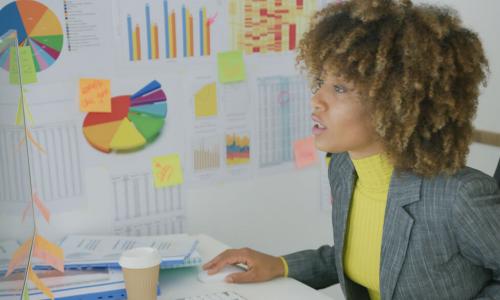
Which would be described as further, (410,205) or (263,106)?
(263,106)

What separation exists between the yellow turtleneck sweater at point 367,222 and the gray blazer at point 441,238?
6cm

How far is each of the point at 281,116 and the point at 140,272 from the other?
2.69ft

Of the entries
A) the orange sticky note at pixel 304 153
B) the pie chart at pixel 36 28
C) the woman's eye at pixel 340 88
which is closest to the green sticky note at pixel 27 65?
the pie chart at pixel 36 28

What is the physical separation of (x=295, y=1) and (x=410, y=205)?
2.70 feet

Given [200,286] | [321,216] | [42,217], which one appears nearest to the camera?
[200,286]

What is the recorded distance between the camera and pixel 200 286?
56.4 inches

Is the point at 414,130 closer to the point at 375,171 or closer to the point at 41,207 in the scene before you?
the point at 375,171

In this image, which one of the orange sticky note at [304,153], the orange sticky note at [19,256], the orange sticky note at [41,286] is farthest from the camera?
the orange sticky note at [304,153]

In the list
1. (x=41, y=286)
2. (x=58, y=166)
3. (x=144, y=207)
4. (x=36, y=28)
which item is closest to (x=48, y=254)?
(x=41, y=286)

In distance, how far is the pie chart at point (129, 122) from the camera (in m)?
1.61

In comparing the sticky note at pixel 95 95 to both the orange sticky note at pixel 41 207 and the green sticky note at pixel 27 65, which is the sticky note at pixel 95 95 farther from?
the orange sticky note at pixel 41 207

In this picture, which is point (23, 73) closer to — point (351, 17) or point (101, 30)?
point (101, 30)

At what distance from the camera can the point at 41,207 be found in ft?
5.06

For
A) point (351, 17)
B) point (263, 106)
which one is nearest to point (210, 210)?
point (263, 106)
